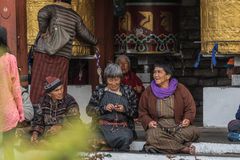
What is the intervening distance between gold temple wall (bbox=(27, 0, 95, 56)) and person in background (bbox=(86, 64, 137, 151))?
45.8 inches

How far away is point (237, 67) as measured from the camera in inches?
250

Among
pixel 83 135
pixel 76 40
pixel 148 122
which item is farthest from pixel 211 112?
pixel 83 135

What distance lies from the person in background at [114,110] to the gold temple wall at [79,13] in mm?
1164

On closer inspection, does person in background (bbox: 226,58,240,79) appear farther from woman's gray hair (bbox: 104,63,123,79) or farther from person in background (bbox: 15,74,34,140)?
person in background (bbox: 15,74,34,140)

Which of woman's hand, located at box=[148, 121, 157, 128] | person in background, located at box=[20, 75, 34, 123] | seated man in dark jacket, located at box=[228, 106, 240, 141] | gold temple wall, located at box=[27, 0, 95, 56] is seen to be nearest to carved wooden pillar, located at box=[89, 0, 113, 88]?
gold temple wall, located at box=[27, 0, 95, 56]

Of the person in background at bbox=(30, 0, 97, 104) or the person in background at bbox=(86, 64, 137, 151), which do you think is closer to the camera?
the person in background at bbox=(86, 64, 137, 151)

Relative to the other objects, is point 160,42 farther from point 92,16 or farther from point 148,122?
point 148,122

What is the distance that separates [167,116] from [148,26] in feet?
6.58

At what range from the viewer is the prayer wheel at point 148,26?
7.45m

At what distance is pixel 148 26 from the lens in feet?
24.5

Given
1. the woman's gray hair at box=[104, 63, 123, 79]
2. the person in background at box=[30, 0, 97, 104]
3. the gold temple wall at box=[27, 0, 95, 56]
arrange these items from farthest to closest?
1. the gold temple wall at box=[27, 0, 95, 56]
2. the person in background at box=[30, 0, 97, 104]
3. the woman's gray hair at box=[104, 63, 123, 79]

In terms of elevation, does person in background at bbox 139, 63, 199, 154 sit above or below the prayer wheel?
below

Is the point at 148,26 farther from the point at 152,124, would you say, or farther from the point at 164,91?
the point at 152,124

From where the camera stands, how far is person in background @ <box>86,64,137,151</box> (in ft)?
19.0
